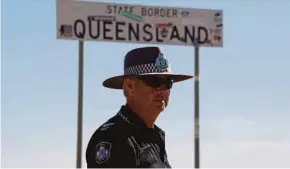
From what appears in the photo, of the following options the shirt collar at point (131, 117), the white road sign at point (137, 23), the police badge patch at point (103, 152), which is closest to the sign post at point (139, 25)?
the white road sign at point (137, 23)

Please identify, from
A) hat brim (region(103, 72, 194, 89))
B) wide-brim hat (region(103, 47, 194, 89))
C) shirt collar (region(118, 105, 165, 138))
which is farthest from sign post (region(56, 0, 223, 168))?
shirt collar (region(118, 105, 165, 138))

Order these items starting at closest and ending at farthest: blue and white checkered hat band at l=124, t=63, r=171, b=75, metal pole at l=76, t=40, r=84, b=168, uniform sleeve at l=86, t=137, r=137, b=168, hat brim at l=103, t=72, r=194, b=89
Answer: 1. uniform sleeve at l=86, t=137, r=137, b=168
2. blue and white checkered hat band at l=124, t=63, r=171, b=75
3. hat brim at l=103, t=72, r=194, b=89
4. metal pole at l=76, t=40, r=84, b=168

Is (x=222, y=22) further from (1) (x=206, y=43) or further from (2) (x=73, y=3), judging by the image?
(2) (x=73, y=3)

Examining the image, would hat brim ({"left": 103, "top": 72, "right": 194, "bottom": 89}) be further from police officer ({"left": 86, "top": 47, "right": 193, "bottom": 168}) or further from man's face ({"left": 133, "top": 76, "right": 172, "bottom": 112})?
man's face ({"left": 133, "top": 76, "right": 172, "bottom": 112})

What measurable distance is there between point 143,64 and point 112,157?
0.69 m

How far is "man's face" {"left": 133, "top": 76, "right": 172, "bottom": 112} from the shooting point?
3.05 m

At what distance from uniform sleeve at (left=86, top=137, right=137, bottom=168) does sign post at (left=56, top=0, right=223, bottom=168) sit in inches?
174

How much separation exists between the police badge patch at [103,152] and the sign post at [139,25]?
4421mm

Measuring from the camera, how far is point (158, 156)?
10.0ft

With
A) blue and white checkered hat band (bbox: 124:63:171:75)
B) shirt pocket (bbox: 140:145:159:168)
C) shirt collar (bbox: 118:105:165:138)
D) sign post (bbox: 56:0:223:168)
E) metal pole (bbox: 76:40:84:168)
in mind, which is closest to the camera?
shirt pocket (bbox: 140:145:159:168)

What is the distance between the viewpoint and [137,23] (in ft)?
25.7

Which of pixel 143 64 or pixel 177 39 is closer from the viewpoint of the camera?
pixel 143 64

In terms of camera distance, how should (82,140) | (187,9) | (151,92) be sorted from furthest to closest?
(187,9)
(82,140)
(151,92)

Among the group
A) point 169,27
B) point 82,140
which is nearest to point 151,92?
point 82,140
